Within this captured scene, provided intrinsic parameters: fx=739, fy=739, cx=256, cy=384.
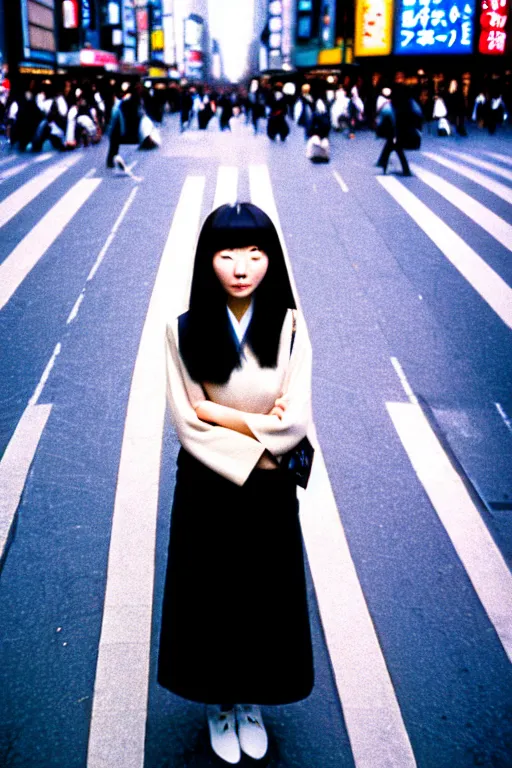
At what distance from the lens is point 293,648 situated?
259 centimetres

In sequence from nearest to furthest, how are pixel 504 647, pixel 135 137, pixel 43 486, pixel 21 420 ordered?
pixel 504 647 → pixel 43 486 → pixel 21 420 → pixel 135 137

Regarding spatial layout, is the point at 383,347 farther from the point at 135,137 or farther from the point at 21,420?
the point at 135,137

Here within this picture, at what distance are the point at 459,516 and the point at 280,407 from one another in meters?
2.32

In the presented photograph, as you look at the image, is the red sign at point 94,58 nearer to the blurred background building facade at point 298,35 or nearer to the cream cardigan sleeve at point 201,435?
the blurred background building facade at point 298,35

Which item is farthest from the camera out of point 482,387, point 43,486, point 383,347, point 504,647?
point 383,347

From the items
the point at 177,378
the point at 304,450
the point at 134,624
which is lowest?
the point at 134,624

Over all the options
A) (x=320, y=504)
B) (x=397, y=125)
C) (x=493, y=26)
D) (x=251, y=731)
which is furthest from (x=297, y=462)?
(x=493, y=26)

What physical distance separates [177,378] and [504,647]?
1999 millimetres

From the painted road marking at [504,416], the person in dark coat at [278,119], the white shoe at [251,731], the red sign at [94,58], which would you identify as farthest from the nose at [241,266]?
the red sign at [94,58]

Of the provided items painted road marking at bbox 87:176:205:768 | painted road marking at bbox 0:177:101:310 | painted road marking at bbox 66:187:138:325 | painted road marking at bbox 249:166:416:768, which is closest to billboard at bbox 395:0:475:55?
painted road marking at bbox 66:187:138:325

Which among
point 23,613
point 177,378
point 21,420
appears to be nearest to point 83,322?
point 21,420

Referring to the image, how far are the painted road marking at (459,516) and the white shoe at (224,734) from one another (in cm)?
130

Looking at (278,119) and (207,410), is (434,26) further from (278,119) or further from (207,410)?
(207,410)

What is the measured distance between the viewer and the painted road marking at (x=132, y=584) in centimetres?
282
